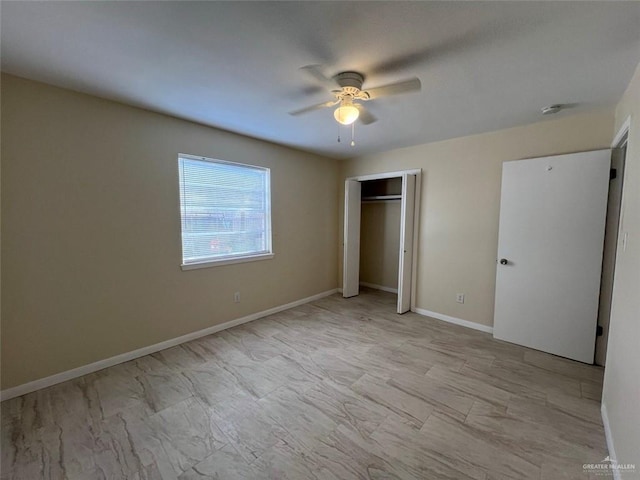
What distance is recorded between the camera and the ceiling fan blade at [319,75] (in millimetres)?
1727

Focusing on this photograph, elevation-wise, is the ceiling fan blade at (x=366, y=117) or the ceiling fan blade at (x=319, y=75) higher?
the ceiling fan blade at (x=366, y=117)

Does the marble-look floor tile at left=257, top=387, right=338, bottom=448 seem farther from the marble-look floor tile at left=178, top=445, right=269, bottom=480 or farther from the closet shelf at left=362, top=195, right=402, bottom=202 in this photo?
the closet shelf at left=362, top=195, right=402, bottom=202

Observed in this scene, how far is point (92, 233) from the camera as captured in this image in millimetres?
2365

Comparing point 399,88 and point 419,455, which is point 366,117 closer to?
point 399,88

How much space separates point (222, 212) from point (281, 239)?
0.98m

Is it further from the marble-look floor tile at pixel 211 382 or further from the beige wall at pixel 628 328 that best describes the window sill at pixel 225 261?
the beige wall at pixel 628 328

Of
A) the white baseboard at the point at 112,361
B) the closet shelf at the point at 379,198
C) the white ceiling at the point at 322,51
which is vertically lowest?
the white baseboard at the point at 112,361

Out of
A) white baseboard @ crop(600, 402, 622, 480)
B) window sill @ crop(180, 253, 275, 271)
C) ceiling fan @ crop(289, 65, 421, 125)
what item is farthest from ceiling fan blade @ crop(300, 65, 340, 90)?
white baseboard @ crop(600, 402, 622, 480)

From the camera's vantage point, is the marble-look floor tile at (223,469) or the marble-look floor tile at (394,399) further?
the marble-look floor tile at (394,399)

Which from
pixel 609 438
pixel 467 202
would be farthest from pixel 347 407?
pixel 467 202

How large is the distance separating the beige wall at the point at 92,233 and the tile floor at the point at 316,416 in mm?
363

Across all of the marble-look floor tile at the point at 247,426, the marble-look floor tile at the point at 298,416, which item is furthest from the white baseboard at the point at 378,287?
the marble-look floor tile at the point at 247,426

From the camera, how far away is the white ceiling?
131 cm

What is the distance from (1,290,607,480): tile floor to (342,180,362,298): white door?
180 centimetres
